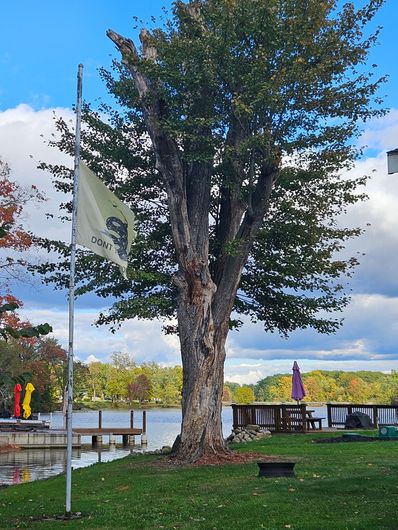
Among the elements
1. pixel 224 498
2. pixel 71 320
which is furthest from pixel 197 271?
pixel 224 498

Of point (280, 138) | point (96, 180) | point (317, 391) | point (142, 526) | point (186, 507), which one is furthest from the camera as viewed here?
point (317, 391)

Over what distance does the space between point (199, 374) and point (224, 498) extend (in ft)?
23.4

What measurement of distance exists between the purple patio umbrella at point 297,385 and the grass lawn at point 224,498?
43.0 ft

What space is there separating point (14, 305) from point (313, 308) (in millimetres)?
16305

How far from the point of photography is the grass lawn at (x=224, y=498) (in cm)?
980

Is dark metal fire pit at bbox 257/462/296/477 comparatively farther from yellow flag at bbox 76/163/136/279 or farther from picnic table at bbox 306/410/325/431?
picnic table at bbox 306/410/325/431

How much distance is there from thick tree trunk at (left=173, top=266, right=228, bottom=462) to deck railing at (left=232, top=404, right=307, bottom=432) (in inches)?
431

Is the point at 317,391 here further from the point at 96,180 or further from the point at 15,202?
the point at 96,180

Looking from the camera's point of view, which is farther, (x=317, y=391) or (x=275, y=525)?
(x=317, y=391)

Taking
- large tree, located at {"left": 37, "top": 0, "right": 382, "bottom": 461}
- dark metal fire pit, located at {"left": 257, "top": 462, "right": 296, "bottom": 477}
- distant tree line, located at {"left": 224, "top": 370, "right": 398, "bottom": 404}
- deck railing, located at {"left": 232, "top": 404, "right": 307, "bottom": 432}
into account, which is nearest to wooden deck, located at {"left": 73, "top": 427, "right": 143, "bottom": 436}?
deck railing, located at {"left": 232, "top": 404, "right": 307, "bottom": 432}

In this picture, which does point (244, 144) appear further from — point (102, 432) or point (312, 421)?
point (102, 432)

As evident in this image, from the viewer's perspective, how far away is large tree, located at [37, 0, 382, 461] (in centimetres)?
1814

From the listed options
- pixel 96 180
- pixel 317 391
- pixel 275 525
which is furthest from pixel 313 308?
pixel 317 391

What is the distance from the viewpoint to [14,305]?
8281 millimetres
